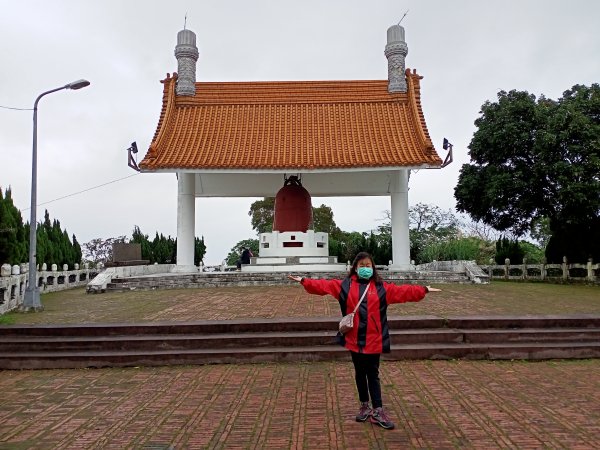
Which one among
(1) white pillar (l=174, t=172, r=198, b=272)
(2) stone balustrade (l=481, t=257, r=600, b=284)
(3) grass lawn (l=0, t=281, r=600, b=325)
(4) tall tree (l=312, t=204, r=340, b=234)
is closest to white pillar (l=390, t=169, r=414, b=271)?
(3) grass lawn (l=0, t=281, r=600, b=325)

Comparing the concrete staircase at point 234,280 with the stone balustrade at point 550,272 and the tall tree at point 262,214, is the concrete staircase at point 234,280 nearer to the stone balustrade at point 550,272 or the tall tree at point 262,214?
the stone balustrade at point 550,272

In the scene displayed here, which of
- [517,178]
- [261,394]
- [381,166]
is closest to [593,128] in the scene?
[517,178]

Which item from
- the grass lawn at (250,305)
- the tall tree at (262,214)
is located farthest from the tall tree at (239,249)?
the grass lawn at (250,305)

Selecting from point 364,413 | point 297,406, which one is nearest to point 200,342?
point 297,406

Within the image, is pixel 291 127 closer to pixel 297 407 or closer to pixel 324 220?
pixel 297 407

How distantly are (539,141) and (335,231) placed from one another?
23.8 metres

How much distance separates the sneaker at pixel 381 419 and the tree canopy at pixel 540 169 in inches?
588

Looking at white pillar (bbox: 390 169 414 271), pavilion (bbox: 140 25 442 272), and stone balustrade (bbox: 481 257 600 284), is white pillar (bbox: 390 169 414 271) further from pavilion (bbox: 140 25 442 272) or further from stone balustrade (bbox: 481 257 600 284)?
stone balustrade (bbox: 481 257 600 284)

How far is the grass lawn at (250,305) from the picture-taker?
8.95m

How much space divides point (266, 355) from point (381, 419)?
2828 mm

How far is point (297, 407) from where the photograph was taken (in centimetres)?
498

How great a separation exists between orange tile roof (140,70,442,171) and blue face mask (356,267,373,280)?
12.0 meters

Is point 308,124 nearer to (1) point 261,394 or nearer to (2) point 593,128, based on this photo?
(2) point 593,128

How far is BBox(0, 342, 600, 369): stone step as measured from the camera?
22.6 feet
